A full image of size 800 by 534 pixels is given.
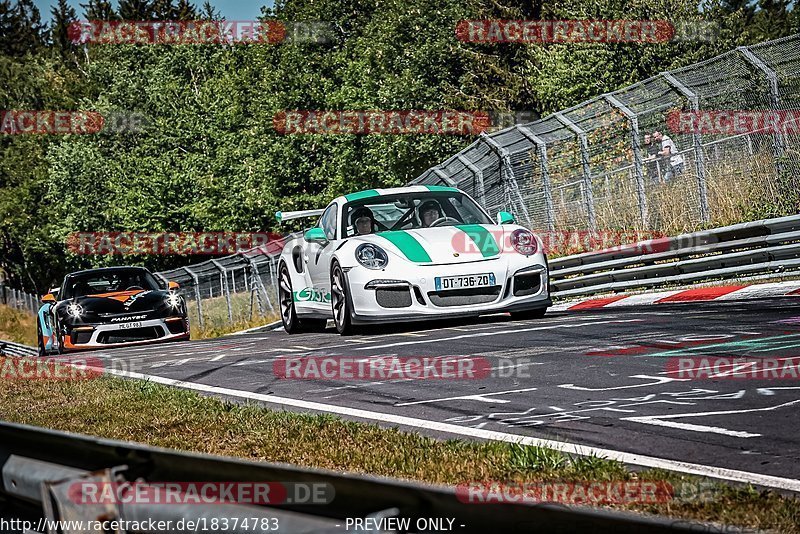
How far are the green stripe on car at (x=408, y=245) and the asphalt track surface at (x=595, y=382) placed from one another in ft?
2.42

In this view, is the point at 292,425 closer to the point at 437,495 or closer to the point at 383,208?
the point at 437,495

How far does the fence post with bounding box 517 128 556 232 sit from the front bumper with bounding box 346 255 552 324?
22.9 ft

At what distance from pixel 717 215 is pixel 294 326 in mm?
6748

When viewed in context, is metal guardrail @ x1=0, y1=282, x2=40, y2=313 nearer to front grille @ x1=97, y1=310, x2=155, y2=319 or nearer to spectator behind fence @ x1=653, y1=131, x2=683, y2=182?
front grille @ x1=97, y1=310, x2=155, y2=319

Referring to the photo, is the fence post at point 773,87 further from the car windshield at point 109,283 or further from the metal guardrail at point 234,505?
the metal guardrail at point 234,505

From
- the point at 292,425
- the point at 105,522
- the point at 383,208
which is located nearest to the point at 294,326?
the point at 383,208

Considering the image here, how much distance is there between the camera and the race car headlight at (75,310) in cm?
1634

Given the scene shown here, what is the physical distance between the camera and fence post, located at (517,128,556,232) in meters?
18.0

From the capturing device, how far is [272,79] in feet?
177

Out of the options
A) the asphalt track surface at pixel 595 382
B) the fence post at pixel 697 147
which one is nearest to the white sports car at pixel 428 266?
the asphalt track surface at pixel 595 382

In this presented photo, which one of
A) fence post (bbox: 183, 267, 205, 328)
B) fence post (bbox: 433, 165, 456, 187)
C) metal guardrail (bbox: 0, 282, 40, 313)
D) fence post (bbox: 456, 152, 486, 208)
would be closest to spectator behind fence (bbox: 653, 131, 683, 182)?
fence post (bbox: 456, 152, 486, 208)

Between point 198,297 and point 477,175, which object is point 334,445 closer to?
point 477,175

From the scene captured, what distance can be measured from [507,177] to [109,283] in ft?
22.6

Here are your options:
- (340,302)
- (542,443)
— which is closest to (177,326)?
(340,302)
